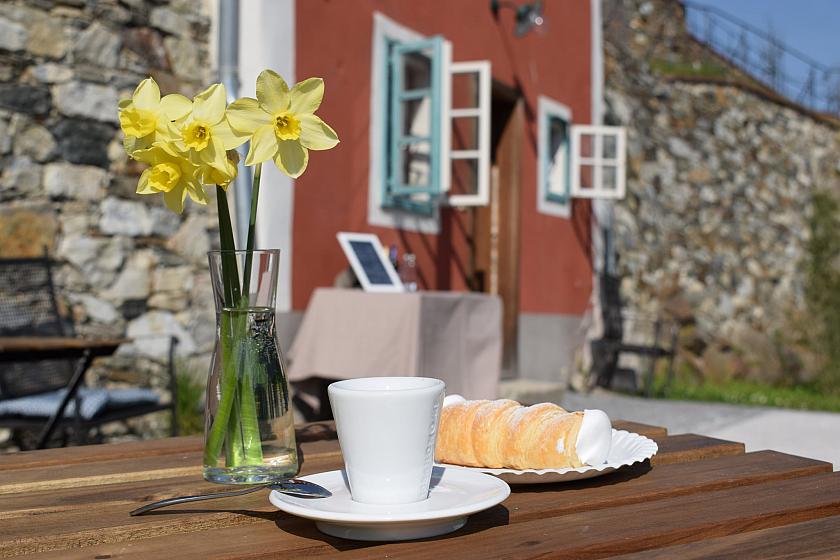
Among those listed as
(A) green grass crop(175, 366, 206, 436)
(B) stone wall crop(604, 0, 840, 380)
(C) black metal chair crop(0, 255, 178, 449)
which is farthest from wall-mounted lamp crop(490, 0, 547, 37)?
(C) black metal chair crop(0, 255, 178, 449)

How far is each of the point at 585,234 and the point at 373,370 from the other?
13.9ft

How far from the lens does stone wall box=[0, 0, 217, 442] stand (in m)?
3.98

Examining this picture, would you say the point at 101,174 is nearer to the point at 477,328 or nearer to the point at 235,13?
the point at 235,13

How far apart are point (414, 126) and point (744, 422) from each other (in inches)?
102

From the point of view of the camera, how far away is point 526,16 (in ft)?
22.3

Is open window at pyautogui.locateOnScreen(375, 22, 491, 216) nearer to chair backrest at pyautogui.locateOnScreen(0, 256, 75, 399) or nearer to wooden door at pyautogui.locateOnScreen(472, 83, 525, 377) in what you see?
wooden door at pyautogui.locateOnScreen(472, 83, 525, 377)

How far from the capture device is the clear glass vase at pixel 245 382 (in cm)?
114

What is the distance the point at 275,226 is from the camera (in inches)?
185

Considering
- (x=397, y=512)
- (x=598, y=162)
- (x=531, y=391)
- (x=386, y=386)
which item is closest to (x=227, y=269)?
(x=386, y=386)

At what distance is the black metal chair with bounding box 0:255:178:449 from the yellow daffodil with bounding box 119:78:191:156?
194cm

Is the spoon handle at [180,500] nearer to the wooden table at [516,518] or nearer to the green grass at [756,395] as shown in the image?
the wooden table at [516,518]

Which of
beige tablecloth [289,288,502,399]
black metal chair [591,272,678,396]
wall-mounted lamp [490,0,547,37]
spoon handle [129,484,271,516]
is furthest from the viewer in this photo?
black metal chair [591,272,678,396]

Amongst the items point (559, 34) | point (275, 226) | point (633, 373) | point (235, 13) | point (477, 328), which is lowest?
point (633, 373)

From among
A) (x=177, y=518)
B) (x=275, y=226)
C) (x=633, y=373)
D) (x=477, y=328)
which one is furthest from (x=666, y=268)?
(x=177, y=518)
